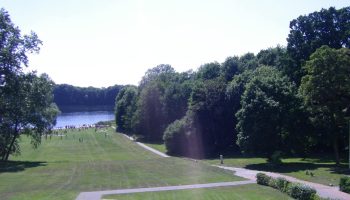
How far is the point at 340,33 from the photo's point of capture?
53.2m

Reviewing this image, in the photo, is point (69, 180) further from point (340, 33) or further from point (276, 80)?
point (340, 33)

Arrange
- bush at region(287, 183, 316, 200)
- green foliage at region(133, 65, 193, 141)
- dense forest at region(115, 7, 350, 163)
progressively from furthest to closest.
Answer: green foliage at region(133, 65, 193, 141)
dense forest at region(115, 7, 350, 163)
bush at region(287, 183, 316, 200)

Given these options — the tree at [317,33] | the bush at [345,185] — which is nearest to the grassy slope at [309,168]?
the bush at [345,185]

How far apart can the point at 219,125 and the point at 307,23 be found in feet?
57.5

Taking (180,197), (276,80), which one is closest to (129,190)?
(180,197)

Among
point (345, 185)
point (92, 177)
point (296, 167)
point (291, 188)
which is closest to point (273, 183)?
point (291, 188)

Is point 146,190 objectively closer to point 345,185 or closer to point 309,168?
point 345,185

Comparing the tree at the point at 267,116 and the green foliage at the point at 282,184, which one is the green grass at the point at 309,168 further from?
the green foliage at the point at 282,184

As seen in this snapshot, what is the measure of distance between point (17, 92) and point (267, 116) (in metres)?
27.2

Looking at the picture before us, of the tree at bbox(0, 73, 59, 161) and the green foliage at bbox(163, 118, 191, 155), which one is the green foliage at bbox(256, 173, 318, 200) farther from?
the tree at bbox(0, 73, 59, 161)

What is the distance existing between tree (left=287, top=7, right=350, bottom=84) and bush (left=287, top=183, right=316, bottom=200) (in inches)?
1087

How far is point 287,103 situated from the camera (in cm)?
4619

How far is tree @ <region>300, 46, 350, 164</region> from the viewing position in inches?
1586

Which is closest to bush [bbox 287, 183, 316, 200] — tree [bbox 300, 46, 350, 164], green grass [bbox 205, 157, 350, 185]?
green grass [bbox 205, 157, 350, 185]
